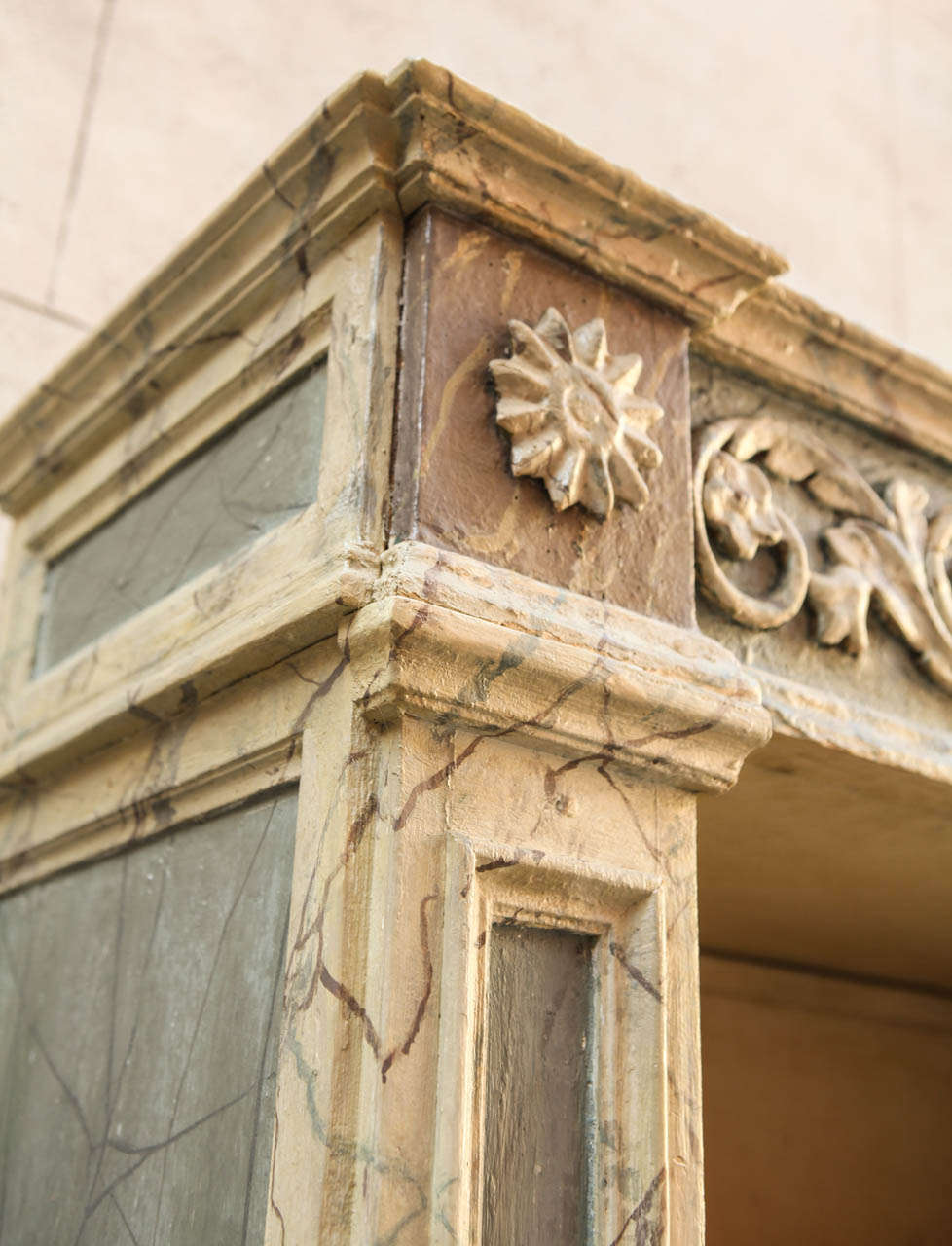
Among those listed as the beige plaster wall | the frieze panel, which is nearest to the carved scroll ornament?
the frieze panel

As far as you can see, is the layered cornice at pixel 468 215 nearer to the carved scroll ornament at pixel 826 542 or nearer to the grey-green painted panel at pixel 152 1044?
the carved scroll ornament at pixel 826 542

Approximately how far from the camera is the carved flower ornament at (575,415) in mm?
944

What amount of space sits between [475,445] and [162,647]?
341 millimetres

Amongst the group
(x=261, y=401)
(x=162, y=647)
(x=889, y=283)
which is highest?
(x=889, y=283)

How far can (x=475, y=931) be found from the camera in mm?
799

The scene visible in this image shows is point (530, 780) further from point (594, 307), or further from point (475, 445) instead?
point (594, 307)

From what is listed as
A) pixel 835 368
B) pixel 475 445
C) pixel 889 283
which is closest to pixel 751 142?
pixel 889 283

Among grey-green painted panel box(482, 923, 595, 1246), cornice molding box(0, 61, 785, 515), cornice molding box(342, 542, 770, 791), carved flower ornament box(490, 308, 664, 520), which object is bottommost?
grey-green painted panel box(482, 923, 595, 1246)

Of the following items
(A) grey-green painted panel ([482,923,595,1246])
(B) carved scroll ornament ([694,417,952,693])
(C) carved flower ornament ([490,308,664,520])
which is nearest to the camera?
(A) grey-green painted panel ([482,923,595,1246])

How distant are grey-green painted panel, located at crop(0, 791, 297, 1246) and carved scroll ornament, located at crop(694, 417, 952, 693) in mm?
451

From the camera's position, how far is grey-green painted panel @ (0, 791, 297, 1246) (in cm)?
87

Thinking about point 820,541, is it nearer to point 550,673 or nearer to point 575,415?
point 575,415

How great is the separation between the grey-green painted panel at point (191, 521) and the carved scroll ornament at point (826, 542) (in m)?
0.34

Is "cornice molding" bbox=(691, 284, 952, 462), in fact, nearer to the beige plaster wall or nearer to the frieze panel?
the frieze panel
